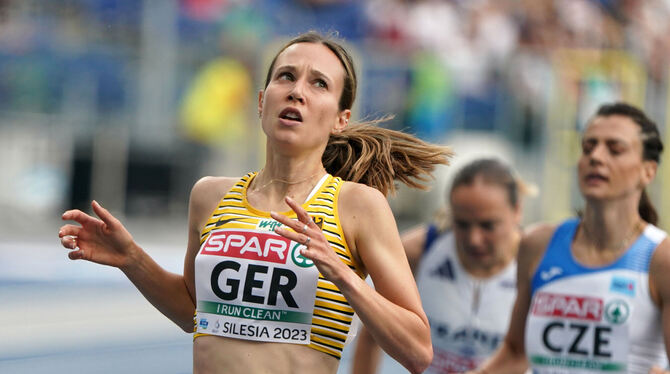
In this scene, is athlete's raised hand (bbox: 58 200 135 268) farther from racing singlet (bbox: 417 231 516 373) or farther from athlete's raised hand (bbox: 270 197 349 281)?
racing singlet (bbox: 417 231 516 373)

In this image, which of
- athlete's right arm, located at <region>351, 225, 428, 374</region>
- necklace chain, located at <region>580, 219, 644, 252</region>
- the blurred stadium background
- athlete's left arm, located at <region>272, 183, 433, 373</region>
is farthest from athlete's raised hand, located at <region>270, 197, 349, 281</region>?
the blurred stadium background

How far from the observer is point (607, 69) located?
48.0ft

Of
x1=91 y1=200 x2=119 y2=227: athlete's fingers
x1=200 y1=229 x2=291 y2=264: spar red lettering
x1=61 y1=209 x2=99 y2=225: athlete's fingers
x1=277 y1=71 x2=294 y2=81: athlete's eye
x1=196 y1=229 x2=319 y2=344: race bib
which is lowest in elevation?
x1=196 y1=229 x2=319 y2=344: race bib

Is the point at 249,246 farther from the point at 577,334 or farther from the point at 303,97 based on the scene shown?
the point at 577,334

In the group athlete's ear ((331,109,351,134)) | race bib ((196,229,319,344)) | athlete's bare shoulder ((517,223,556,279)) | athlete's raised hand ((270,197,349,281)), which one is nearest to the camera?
athlete's raised hand ((270,197,349,281))

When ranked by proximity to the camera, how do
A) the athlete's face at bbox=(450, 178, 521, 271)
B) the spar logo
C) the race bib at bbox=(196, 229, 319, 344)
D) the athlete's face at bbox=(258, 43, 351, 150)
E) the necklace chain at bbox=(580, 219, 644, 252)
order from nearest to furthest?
the race bib at bbox=(196, 229, 319, 344) → the athlete's face at bbox=(258, 43, 351, 150) → the spar logo → the necklace chain at bbox=(580, 219, 644, 252) → the athlete's face at bbox=(450, 178, 521, 271)

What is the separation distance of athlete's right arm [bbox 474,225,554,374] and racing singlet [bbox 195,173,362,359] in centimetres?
160

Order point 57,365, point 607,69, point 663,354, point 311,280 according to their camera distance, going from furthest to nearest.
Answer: point 607,69, point 57,365, point 663,354, point 311,280

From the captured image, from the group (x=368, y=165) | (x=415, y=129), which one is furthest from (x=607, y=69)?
(x=368, y=165)

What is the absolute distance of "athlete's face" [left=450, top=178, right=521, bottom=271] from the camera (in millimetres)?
4762

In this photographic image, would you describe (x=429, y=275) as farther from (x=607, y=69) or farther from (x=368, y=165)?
(x=607, y=69)

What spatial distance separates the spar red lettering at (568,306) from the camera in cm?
384

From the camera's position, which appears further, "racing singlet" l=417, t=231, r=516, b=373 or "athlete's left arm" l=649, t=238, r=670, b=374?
"racing singlet" l=417, t=231, r=516, b=373

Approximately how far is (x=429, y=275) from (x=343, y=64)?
236cm
